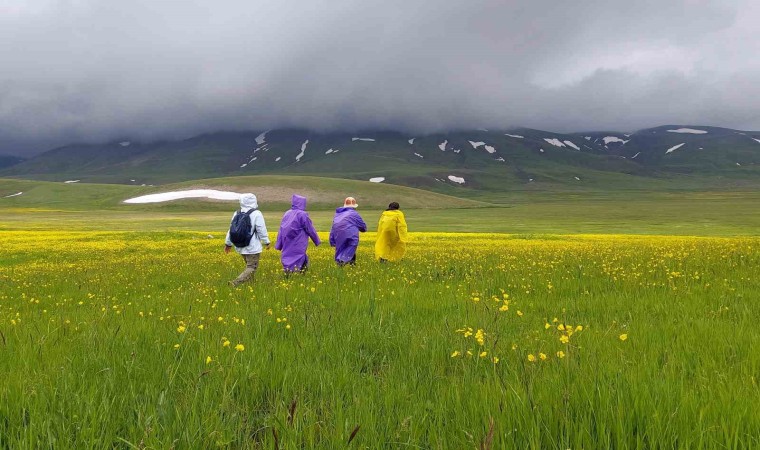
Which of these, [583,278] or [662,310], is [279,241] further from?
[662,310]

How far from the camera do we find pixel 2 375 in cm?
392

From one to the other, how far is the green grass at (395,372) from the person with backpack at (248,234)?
3842 mm

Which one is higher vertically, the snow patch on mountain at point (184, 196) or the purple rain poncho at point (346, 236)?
the snow patch on mountain at point (184, 196)

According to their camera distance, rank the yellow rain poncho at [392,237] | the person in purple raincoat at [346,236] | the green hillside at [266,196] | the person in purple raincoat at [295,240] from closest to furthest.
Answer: the person in purple raincoat at [295,240]
the person in purple raincoat at [346,236]
the yellow rain poncho at [392,237]
the green hillside at [266,196]

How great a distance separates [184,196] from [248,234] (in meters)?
141

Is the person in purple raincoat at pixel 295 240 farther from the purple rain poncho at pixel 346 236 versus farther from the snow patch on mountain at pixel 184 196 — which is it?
the snow patch on mountain at pixel 184 196

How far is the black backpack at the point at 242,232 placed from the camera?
41.0 ft

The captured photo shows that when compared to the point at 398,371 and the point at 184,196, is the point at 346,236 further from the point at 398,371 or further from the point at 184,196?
the point at 184,196

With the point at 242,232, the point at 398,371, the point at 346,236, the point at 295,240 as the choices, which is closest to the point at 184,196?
the point at 346,236

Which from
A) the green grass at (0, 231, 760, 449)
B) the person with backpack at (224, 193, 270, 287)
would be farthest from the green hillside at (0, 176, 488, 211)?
the green grass at (0, 231, 760, 449)

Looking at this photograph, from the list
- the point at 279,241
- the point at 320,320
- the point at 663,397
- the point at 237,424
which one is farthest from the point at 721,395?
the point at 279,241

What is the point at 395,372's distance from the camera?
406 cm

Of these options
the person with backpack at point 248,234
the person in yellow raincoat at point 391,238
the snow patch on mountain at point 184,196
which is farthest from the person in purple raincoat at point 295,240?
the snow patch on mountain at point 184,196

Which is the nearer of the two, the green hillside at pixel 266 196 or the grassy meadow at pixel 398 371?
the grassy meadow at pixel 398 371
